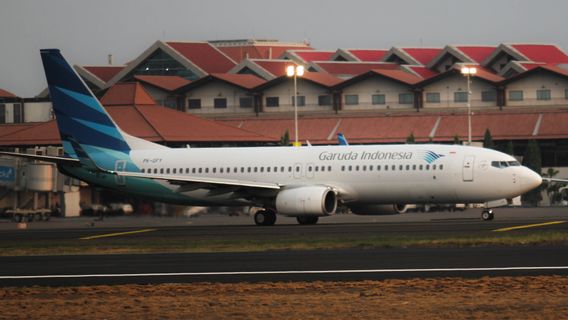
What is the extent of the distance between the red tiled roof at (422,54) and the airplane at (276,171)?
303 ft

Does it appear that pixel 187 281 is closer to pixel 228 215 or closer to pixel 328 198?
pixel 328 198

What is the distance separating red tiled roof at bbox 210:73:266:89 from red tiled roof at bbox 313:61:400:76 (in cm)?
1362

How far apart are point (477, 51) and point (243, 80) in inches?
1252

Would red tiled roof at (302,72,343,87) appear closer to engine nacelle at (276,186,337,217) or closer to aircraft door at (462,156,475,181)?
engine nacelle at (276,186,337,217)

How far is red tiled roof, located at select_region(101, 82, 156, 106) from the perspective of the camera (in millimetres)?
91412

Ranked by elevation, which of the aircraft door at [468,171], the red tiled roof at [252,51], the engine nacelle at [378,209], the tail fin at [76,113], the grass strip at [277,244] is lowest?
the grass strip at [277,244]

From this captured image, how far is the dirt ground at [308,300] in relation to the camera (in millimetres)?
19891

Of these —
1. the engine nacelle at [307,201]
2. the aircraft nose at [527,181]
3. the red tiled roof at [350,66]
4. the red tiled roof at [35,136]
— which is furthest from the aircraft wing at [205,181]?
the red tiled roof at [350,66]

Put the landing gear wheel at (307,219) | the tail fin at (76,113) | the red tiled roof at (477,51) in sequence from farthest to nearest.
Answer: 1. the red tiled roof at (477,51)
2. the tail fin at (76,113)
3. the landing gear wheel at (307,219)

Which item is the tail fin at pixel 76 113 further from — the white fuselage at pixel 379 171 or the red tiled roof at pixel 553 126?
the red tiled roof at pixel 553 126

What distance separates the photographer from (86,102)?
56812 millimetres

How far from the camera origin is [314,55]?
155m

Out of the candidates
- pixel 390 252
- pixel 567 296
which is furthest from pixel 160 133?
pixel 567 296

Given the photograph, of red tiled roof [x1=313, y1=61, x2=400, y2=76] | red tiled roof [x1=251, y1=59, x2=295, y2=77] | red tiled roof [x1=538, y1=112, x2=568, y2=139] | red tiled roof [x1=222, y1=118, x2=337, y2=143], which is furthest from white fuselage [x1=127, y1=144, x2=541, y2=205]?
red tiled roof [x1=313, y1=61, x2=400, y2=76]
